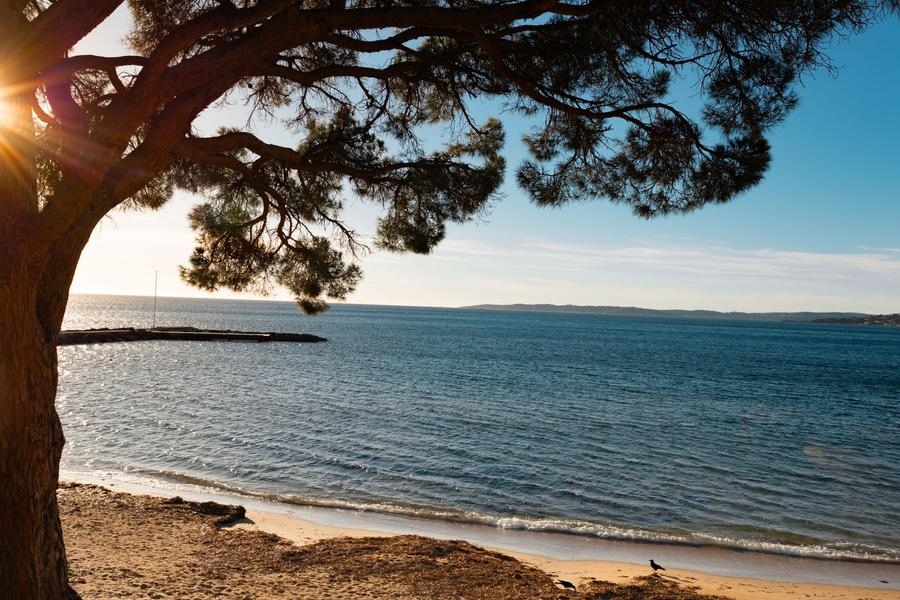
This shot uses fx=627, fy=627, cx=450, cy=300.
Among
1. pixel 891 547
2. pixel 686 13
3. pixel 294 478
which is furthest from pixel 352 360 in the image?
pixel 686 13

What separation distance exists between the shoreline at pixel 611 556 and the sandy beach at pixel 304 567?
0.05 metres

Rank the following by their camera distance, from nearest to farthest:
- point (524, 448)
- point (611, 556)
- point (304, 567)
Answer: point (304, 567)
point (611, 556)
point (524, 448)

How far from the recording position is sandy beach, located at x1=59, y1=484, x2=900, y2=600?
6.33 meters

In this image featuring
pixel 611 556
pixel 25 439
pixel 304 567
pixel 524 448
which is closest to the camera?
pixel 25 439

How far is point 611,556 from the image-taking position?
9.45m

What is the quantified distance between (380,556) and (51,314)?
515 centimetres

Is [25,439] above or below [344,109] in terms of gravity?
below

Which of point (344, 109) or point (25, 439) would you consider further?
point (344, 109)

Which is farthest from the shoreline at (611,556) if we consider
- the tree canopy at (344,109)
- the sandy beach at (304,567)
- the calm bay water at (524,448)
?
the tree canopy at (344,109)

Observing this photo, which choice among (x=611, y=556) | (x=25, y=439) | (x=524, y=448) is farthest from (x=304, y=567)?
(x=524, y=448)

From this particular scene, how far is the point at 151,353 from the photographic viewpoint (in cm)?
4572

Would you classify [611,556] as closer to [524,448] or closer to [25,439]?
[524,448]

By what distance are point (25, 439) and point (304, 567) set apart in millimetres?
4275

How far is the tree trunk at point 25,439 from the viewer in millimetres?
3467
